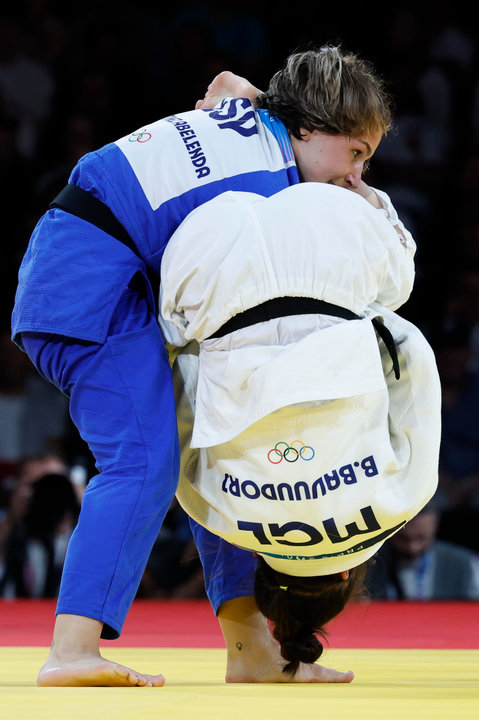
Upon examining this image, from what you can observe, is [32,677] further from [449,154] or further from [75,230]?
[449,154]

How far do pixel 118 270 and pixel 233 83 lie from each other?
0.57 meters

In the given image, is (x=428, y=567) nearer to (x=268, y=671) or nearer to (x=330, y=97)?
(x=268, y=671)

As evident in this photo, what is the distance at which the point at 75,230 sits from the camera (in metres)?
1.93

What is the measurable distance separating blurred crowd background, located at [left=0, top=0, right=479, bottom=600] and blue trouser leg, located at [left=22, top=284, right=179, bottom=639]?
9.91ft

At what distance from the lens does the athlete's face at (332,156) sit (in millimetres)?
1985

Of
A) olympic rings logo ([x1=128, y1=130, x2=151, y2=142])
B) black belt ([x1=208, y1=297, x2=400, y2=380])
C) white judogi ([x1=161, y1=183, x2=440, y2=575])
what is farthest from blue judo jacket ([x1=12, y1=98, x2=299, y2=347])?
black belt ([x1=208, y1=297, x2=400, y2=380])

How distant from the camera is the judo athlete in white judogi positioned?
1699mm

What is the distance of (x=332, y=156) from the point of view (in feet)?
6.53

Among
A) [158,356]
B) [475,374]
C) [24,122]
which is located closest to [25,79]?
[24,122]

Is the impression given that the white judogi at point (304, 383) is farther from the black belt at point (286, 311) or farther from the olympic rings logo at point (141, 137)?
the olympic rings logo at point (141, 137)

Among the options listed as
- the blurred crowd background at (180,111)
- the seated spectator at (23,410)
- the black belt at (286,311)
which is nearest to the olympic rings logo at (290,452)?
the black belt at (286,311)

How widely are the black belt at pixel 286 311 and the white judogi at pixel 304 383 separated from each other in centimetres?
1

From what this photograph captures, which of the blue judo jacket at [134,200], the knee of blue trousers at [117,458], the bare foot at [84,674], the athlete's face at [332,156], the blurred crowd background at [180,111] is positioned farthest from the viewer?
the blurred crowd background at [180,111]

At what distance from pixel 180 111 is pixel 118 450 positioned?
17.2 ft
